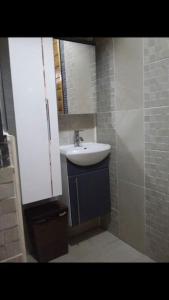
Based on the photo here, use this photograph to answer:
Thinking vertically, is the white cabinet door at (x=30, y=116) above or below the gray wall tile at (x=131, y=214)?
above

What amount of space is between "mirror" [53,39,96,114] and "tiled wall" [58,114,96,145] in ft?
0.39

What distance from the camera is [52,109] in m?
1.61

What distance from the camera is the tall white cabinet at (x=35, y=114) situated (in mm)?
1452

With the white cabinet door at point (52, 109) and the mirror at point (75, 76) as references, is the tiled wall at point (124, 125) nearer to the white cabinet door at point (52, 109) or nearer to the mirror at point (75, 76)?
the mirror at point (75, 76)

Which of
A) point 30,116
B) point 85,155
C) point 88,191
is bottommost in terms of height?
point 88,191

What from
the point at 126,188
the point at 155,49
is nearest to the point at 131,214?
the point at 126,188

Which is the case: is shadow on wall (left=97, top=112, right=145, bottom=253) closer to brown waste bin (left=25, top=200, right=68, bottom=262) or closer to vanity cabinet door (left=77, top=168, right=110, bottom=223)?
vanity cabinet door (left=77, top=168, right=110, bottom=223)

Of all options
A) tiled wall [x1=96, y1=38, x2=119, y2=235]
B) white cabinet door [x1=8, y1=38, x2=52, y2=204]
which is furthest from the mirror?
white cabinet door [x1=8, y1=38, x2=52, y2=204]

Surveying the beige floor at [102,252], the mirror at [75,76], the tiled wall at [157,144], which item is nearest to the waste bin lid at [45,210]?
the beige floor at [102,252]

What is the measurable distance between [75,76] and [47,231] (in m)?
1.34

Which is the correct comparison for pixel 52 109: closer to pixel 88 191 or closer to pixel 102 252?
pixel 88 191
